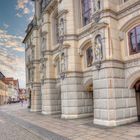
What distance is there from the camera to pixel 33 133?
1228 centimetres

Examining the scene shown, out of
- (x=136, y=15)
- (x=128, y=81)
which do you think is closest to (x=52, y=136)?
(x=128, y=81)

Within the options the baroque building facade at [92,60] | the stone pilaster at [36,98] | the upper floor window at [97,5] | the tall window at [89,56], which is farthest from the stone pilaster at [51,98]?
the upper floor window at [97,5]

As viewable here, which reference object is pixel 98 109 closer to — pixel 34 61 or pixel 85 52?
pixel 85 52

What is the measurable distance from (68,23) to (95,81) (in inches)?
267

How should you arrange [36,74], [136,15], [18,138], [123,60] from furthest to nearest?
[36,74] → [123,60] → [136,15] → [18,138]

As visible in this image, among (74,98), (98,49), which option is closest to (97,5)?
(98,49)

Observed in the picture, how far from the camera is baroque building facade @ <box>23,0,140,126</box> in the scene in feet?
44.6

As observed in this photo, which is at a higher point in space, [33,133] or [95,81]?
[95,81]

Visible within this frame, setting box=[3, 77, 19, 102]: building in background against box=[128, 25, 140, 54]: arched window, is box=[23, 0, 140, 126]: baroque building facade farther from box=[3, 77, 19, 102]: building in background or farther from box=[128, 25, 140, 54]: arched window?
box=[3, 77, 19, 102]: building in background

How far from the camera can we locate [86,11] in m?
18.4

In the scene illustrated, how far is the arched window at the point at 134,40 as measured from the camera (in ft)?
45.2

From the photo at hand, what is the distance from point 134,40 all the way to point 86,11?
6094mm

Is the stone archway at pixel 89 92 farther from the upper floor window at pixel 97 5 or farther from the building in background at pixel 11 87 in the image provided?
the building in background at pixel 11 87

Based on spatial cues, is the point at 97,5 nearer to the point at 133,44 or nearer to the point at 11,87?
the point at 133,44
